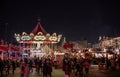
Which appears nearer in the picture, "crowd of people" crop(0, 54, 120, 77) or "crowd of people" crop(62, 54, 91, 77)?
"crowd of people" crop(0, 54, 120, 77)

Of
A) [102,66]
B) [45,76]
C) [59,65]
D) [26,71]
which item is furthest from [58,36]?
[26,71]

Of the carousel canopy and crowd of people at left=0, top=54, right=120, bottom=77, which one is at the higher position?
the carousel canopy

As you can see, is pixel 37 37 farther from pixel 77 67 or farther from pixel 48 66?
pixel 48 66

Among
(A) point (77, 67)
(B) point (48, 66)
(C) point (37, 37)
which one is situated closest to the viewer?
(B) point (48, 66)

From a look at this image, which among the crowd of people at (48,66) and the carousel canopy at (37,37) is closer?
the crowd of people at (48,66)

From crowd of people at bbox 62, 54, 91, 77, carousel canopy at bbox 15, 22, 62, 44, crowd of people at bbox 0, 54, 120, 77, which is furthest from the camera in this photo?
carousel canopy at bbox 15, 22, 62, 44

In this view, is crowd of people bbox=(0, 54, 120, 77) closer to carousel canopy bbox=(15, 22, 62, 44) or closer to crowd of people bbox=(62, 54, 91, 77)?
crowd of people bbox=(62, 54, 91, 77)

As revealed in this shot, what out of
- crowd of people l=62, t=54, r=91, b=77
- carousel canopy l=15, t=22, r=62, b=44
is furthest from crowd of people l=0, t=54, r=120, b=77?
carousel canopy l=15, t=22, r=62, b=44

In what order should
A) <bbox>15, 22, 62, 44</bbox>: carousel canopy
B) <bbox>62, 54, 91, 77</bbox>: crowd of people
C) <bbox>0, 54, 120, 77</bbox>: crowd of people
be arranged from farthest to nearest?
1. <bbox>15, 22, 62, 44</bbox>: carousel canopy
2. <bbox>62, 54, 91, 77</bbox>: crowd of people
3. <bbox>0, 54, 120, 77</bbox>: crowd of people

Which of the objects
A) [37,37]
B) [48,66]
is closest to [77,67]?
[48,66]

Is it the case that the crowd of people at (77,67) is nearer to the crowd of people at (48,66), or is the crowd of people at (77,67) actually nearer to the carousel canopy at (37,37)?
the crowd of people at (48,66)

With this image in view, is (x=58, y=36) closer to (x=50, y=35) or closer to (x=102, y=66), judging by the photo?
(x=50, y=35)

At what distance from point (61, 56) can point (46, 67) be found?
1987cm

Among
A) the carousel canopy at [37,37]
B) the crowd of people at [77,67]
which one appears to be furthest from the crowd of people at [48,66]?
the carousel canopy at [37,37]
